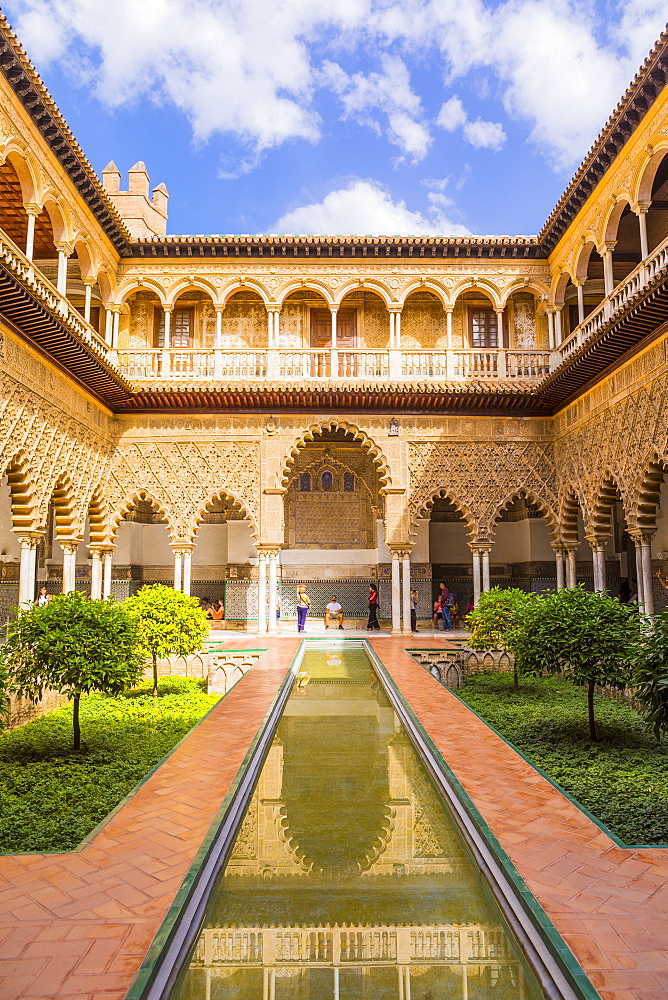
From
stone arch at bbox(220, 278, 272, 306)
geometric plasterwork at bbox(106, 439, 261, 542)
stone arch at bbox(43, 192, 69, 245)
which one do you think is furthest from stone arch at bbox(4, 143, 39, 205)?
geometric plasterwork at bbox(106, 439, 261, 542)

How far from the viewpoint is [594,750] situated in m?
6.25

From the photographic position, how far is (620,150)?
11.1 meters

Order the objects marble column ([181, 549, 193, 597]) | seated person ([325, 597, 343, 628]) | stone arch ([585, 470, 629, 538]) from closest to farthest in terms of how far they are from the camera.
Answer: stone arch ([585, 470, 629, 538])
marble column ([181, 549, 193, 597])
seated person ([325, 597, 343, 628])

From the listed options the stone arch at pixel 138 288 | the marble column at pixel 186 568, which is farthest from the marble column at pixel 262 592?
the stone arch at pixel 138 288

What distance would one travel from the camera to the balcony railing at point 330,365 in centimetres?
1496

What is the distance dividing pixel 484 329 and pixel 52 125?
9.84 metres

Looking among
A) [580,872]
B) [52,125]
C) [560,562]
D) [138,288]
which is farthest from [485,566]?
[580,872]

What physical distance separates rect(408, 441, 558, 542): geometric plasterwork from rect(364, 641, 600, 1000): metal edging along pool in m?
9.94

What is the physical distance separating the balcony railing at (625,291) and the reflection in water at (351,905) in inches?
284

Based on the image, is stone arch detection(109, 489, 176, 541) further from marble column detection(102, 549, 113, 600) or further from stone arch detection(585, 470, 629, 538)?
stone arch detection(585, 470, 629, 538)

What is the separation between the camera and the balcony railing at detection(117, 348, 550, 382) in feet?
49.1

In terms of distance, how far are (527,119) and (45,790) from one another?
1804 centimetres

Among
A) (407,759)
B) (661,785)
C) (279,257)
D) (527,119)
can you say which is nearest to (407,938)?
(407,759)

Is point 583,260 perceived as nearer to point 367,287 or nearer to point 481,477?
point 367,287
